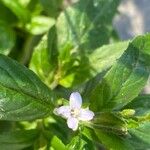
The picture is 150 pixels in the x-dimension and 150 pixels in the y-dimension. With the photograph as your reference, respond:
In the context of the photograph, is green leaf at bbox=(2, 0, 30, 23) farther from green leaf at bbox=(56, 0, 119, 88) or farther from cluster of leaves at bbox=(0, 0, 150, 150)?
green leaf at bbox=(56, 0, 119, 88)

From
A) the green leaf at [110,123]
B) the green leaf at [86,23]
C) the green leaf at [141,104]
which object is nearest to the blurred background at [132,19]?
the green leaf at [86,23]

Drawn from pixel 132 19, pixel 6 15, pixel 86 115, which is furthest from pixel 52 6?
pixel 86 115

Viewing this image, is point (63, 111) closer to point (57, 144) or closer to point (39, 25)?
point (57, 144)

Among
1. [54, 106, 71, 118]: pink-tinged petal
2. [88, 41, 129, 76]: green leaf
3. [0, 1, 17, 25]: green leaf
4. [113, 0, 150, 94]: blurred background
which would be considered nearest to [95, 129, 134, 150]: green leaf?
[54, 106, 71, 118]: pink-tinged petal

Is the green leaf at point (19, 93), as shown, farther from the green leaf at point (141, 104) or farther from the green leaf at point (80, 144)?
the green leaf at point (141, 104)

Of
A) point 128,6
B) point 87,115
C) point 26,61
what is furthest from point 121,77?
point 128,6

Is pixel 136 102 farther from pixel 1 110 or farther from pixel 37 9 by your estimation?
pixel 37 9
